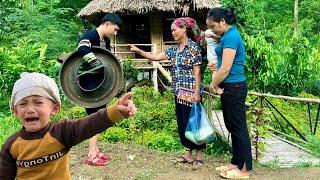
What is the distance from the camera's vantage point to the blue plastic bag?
4.98 m

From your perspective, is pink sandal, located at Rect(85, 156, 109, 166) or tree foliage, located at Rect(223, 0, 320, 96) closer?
pink sandal, located at Rect(85, 156, 109, 166)

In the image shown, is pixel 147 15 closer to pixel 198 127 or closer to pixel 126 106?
pixel 198 127

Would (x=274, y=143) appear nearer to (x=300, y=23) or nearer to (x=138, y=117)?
(x=138, y=117)

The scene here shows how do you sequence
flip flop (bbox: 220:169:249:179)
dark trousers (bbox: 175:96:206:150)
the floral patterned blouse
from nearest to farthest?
flip flop (bbox: 220:169:249:179) < the floral patterned blouse < dark trousers (bbox: 175:96:206:150)

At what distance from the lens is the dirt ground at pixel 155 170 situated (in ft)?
16.3

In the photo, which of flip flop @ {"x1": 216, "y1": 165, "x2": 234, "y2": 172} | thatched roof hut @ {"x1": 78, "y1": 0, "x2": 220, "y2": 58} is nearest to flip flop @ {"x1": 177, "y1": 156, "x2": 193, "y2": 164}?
flip flop @ {"x1": 216, "y1": 165, "x2": 234, "y2": 172}

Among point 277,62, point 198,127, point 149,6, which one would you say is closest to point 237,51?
point 198,127

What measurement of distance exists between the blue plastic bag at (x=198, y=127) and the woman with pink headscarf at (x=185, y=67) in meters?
0.14

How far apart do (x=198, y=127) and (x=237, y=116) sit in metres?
0.48

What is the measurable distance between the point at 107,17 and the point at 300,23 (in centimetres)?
2055

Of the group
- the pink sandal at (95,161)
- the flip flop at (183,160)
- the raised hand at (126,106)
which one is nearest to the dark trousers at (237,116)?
the flip flop at (183,160)

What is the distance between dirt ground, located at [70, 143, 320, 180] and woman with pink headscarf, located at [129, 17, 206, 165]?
0.27m

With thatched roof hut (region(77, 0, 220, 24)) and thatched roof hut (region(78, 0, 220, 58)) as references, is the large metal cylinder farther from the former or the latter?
thatched roof hut (region(77, 0, 220, 24))

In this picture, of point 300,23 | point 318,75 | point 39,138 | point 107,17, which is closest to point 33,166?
point 39,138
